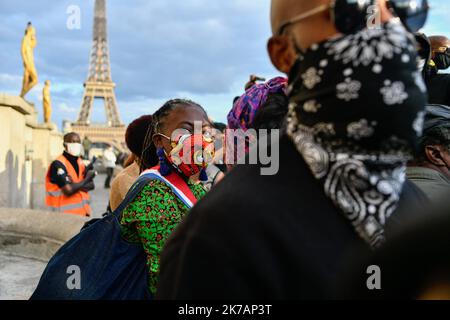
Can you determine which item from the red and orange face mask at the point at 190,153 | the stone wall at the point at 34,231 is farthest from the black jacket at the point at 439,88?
the stone wall at the point at 34,231

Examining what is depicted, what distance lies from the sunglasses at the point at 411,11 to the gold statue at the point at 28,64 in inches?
613

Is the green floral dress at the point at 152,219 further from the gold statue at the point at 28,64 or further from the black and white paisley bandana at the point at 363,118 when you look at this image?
the gold statue at the point at 28,64

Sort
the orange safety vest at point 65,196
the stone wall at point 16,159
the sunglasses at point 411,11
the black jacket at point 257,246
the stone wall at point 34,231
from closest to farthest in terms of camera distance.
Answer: the black jacket at point 257,246
the sunglasses at point 411,11
the stone wall at point 34,231
the orange safety vest at point 65,196
the stone wall at point 16,159

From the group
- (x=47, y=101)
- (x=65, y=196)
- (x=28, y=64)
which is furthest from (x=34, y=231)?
(x=47, y=101)

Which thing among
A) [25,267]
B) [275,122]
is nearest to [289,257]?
[275,122]

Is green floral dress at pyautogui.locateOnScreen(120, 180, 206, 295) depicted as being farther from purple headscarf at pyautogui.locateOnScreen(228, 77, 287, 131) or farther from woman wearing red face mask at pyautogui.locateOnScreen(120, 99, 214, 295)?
purple headscarf at pyautogui.locateOnScreen(228, 77, 287, 131)

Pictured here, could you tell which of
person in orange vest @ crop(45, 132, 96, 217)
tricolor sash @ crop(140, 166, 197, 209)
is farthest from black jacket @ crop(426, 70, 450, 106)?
person in orange vest @ crop(45, 132, 96, 217)

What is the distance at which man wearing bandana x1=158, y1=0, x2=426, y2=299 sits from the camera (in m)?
0.95

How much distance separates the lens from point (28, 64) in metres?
15.5

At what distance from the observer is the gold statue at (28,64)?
1545 cm

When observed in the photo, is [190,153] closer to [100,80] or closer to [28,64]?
[28,64]

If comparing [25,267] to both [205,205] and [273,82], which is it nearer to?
[273,82]

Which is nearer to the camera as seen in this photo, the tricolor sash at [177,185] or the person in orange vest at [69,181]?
the tricolor sash at [177,185]

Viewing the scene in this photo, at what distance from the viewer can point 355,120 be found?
1041 millimetres
